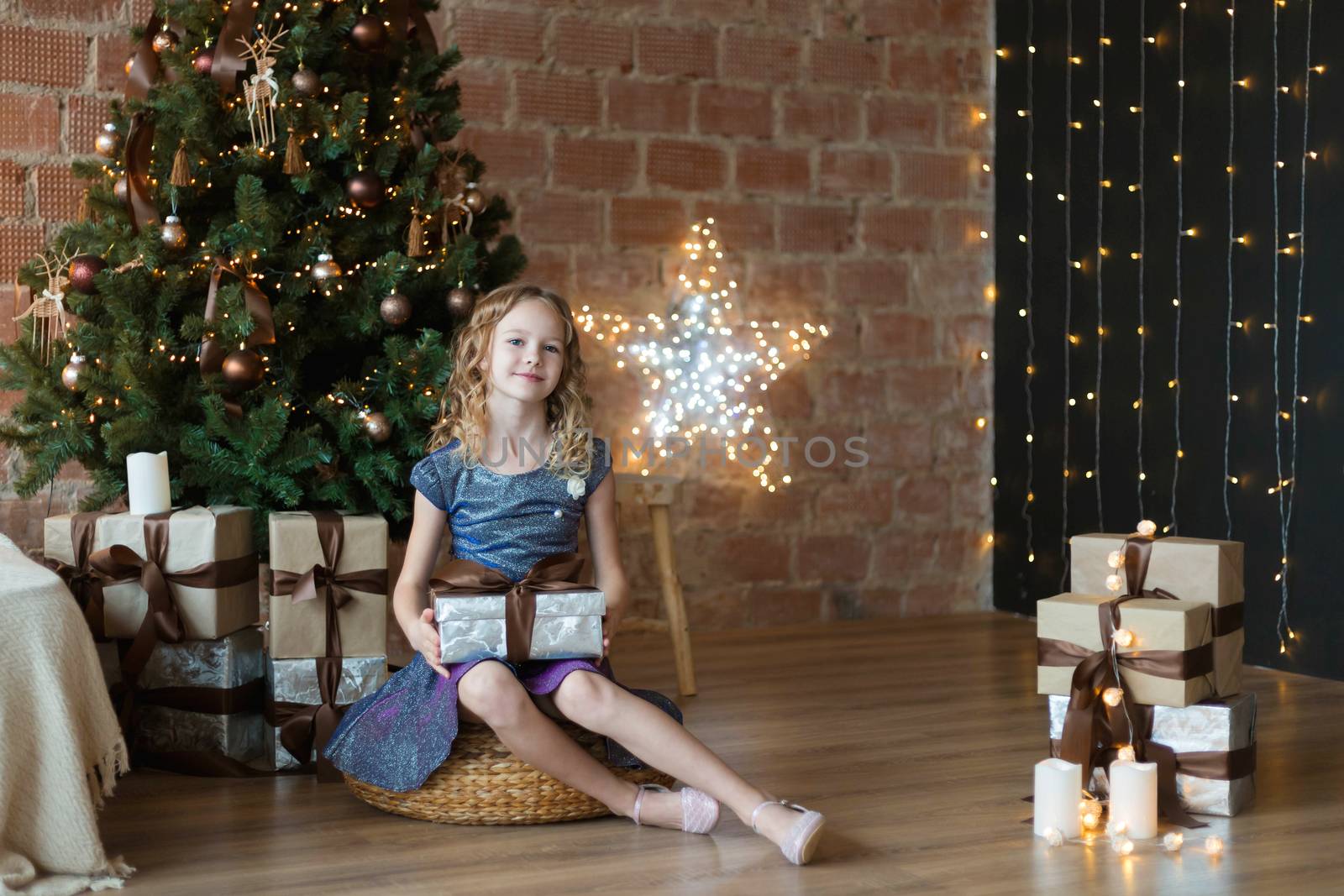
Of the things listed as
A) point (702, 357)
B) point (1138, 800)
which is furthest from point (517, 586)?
point (702, 357)

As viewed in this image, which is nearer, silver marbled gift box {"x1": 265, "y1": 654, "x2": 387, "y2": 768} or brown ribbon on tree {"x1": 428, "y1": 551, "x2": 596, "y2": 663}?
brown ribbon on tree {"x1": 428, "y1": 551, "x2": 596, "y2": 663}

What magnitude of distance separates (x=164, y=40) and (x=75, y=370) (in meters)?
0.72

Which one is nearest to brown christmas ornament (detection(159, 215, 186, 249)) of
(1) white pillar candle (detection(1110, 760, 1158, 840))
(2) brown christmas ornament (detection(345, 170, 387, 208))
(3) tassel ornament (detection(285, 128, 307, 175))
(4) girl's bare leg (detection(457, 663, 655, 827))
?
(3) tassel ornament (detection(285, 128, 307, 175))

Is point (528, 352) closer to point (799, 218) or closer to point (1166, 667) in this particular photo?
point (1166, 667)

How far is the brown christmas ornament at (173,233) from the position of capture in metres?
2.74

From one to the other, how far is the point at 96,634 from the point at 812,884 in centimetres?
149

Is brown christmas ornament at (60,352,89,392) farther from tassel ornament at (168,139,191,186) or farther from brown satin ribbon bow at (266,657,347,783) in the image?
brown satin ribbon bow at (266,657,347,783)

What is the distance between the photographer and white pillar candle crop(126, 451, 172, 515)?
2.68 meters

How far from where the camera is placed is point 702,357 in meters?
4.27

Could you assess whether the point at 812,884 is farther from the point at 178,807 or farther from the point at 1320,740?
the point at 1320,740

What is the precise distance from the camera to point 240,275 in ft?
9.08

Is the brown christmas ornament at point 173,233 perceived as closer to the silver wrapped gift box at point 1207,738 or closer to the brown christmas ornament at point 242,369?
the brown christmas ornament at point 242,369

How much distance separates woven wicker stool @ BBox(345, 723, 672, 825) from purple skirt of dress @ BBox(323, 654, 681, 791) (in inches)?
1.1

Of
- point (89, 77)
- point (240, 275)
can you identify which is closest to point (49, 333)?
point (240, 275)
